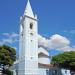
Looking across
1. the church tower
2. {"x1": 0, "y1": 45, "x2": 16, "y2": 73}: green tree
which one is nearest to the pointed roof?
the church tower

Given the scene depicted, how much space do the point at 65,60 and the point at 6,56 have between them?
45.2 ft

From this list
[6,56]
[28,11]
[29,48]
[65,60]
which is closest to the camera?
[6,56]

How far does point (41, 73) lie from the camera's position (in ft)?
185

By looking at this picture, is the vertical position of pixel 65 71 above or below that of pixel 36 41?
below

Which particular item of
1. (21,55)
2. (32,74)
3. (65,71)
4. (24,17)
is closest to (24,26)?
(24,17)

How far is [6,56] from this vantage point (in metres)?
52.1

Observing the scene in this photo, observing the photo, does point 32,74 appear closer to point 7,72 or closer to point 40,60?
point 7,72

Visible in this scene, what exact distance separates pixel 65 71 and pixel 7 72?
54.8 feet

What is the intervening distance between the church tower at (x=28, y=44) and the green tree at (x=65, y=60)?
19.1ft

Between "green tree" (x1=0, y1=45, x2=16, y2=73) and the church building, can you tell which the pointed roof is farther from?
"green tree" (x1=0, y1=45, x2=16, y2=73)

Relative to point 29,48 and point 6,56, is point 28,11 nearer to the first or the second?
point 29,48

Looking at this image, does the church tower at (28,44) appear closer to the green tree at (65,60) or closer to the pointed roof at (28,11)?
the pointed roof at (28,11)

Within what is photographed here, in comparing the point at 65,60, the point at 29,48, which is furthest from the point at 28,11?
the point at 65,60

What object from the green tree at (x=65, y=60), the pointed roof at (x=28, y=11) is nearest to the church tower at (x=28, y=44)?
the pointed roof at (x=28, y=11)
